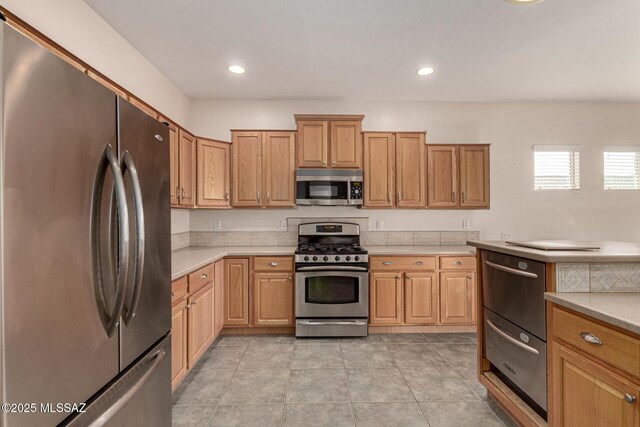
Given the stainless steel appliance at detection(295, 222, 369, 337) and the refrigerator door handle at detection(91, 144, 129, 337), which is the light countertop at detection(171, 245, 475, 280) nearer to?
the stainless steel appliance at detection(295, 222, 369, 337)

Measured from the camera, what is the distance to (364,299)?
326 centimetres

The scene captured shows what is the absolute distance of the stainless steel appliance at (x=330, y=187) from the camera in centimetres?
355

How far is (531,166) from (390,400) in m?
3.56

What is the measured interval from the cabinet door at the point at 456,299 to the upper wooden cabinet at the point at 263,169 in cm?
201

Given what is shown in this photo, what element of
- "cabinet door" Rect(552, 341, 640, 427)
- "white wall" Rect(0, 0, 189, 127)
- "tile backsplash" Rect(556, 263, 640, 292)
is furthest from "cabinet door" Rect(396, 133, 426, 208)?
"white wall" Rect(0, 0, 189, 127)

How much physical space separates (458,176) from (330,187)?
5.21ft

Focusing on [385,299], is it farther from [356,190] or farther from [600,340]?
[600,340]

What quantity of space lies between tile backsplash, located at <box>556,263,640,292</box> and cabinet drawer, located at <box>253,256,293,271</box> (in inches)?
94.9

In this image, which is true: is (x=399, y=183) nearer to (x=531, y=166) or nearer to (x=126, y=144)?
(x=531, y=166)

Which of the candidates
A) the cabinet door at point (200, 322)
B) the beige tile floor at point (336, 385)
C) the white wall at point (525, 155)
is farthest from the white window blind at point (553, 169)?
the cabinet door at point (200, 322)

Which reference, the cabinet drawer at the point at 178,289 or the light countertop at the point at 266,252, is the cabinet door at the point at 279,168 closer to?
the light countertop at the point at 266,252

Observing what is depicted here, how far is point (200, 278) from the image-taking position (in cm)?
256

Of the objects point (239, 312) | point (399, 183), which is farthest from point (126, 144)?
point (399, 183)

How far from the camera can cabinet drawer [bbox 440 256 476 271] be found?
11.0 ft
